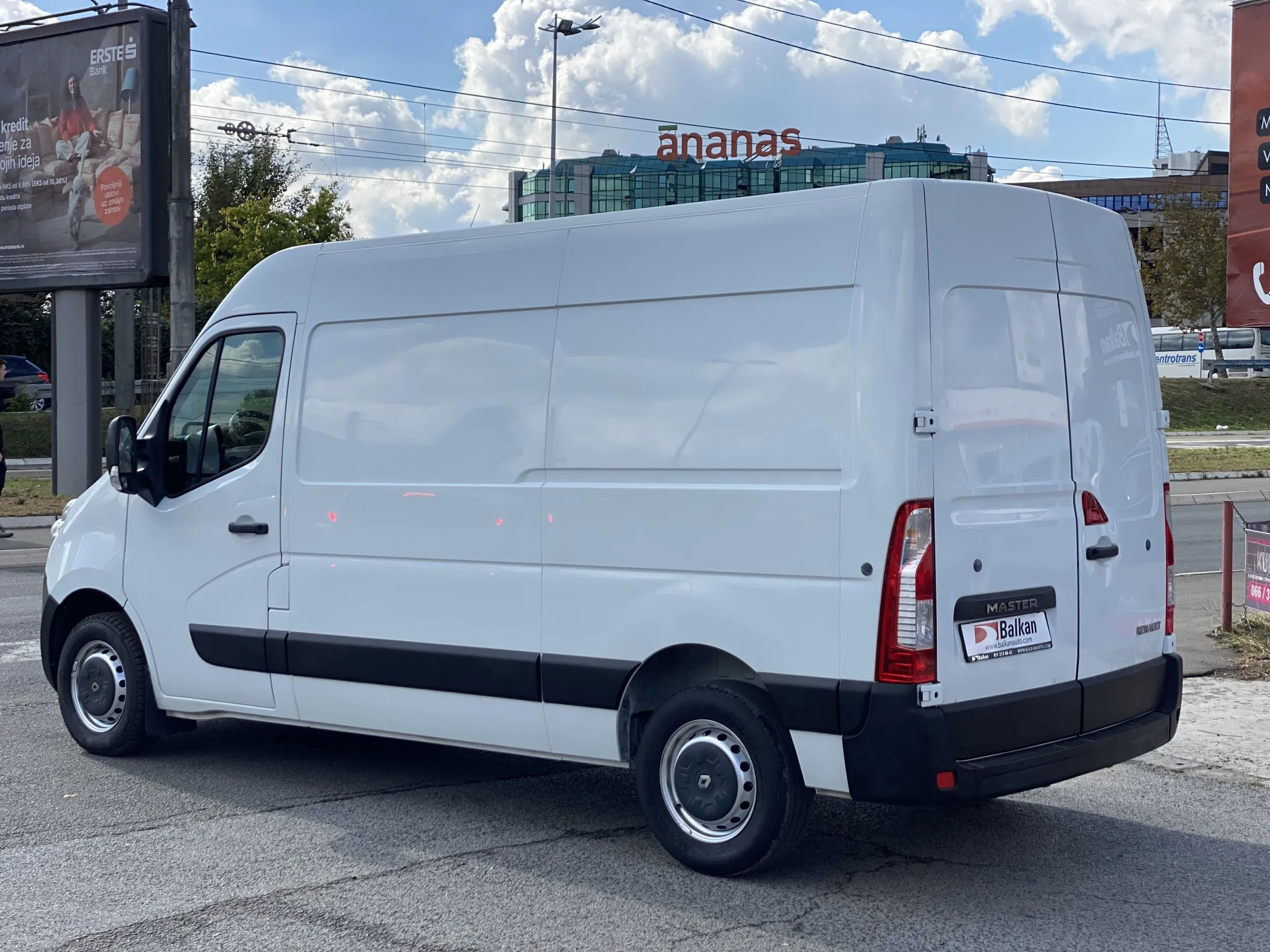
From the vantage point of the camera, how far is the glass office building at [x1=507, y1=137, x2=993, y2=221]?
352 ft

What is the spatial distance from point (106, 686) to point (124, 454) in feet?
3.83

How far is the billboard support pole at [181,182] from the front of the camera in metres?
18.8

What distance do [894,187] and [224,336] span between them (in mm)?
3292

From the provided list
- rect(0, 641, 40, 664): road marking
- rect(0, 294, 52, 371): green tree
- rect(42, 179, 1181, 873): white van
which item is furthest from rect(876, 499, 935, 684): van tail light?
rect(0, 294, 52, 371): green tree

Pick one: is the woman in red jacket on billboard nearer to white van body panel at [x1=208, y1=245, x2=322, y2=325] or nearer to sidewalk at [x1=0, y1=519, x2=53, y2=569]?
sidewalk at [x1=0, y1=519, x2=53, y2=569]

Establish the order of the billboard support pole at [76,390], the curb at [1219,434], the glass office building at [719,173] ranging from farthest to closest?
the glass office building at [719,173] → the curb at [1219,434] → the billboard support pole at [76,390]

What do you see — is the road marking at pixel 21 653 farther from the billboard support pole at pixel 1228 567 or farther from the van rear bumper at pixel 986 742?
the billboard support pole at pixel 1228 567

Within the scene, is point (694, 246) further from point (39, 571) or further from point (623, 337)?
point (39, 571)

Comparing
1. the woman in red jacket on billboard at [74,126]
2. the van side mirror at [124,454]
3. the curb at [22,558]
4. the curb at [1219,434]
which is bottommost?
the curb at [22,558]

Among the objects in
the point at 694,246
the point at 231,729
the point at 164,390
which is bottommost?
the point at 231,729

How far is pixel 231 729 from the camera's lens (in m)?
7.50

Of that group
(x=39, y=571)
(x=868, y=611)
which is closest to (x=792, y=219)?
(x=868, y=611)

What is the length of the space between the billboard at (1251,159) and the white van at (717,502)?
243 inches

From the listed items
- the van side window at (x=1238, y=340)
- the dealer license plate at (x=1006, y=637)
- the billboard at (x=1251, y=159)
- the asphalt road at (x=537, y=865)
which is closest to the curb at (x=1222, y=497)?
the billboard at (x=1251, y=159)
